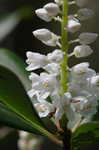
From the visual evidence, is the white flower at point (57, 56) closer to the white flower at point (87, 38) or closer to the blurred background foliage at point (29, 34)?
the white flower at point (87, 38)

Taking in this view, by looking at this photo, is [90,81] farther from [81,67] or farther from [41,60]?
[41,60]

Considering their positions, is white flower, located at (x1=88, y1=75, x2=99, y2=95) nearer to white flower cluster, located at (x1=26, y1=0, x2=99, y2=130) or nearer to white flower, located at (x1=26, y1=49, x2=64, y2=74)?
white flower cluster, located at (x1=26, y1=0, x2=99, y2=130)

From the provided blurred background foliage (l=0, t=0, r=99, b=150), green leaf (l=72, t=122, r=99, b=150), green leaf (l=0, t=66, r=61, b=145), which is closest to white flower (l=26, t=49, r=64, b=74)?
green leaf (l=0, t=66, r=61, b=145)

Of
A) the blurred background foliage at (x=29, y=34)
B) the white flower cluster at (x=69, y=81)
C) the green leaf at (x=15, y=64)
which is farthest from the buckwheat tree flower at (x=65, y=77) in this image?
the blurred background foliage at (x=29, y=34)

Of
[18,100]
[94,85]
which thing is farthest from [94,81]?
[18,100]

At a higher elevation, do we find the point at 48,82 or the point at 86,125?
the point at 48,82

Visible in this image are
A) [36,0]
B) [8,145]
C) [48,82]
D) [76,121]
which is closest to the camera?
[48,82]

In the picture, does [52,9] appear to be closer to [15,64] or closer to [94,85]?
[94,85]

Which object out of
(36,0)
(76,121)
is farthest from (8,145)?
(76,121)
